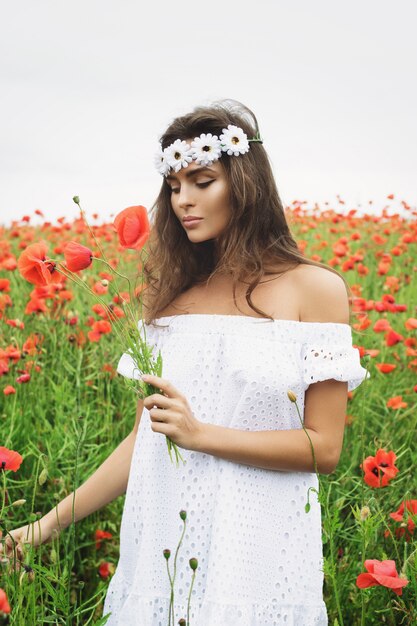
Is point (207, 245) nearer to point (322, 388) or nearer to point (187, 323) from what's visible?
point (187, 323)

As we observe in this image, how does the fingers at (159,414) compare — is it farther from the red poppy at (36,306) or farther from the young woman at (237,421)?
the red poppy at (36,306)

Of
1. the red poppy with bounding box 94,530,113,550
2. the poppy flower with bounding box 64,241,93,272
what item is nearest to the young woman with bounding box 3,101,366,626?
the poppy flower with bounding box 64,241,93,272

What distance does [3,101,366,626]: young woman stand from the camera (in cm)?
151

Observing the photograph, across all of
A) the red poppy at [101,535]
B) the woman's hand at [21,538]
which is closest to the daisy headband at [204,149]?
the woman's hand at [21,538]

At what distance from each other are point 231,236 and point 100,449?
1180mm

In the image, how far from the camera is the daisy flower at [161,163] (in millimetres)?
1716

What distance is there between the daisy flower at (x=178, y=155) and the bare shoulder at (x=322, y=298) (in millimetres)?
359

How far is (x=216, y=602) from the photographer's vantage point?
146cm

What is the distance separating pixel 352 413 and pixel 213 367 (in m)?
1.25

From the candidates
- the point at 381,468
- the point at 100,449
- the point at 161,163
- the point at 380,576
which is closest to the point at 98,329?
the point at 100,449

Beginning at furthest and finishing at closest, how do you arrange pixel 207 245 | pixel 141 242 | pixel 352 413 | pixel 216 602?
pixel 352 413 → pixel 207 245 → pixel 216 602 → pixel 141 242

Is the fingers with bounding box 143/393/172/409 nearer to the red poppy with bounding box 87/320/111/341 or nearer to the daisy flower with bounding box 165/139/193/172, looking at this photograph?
the daisy flower with bounding box 165/139/193/172

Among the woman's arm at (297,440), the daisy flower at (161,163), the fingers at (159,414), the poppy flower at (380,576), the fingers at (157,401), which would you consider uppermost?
the daisy flower at (161,163)

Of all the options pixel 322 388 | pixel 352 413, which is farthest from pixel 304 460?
pixel 352 413
